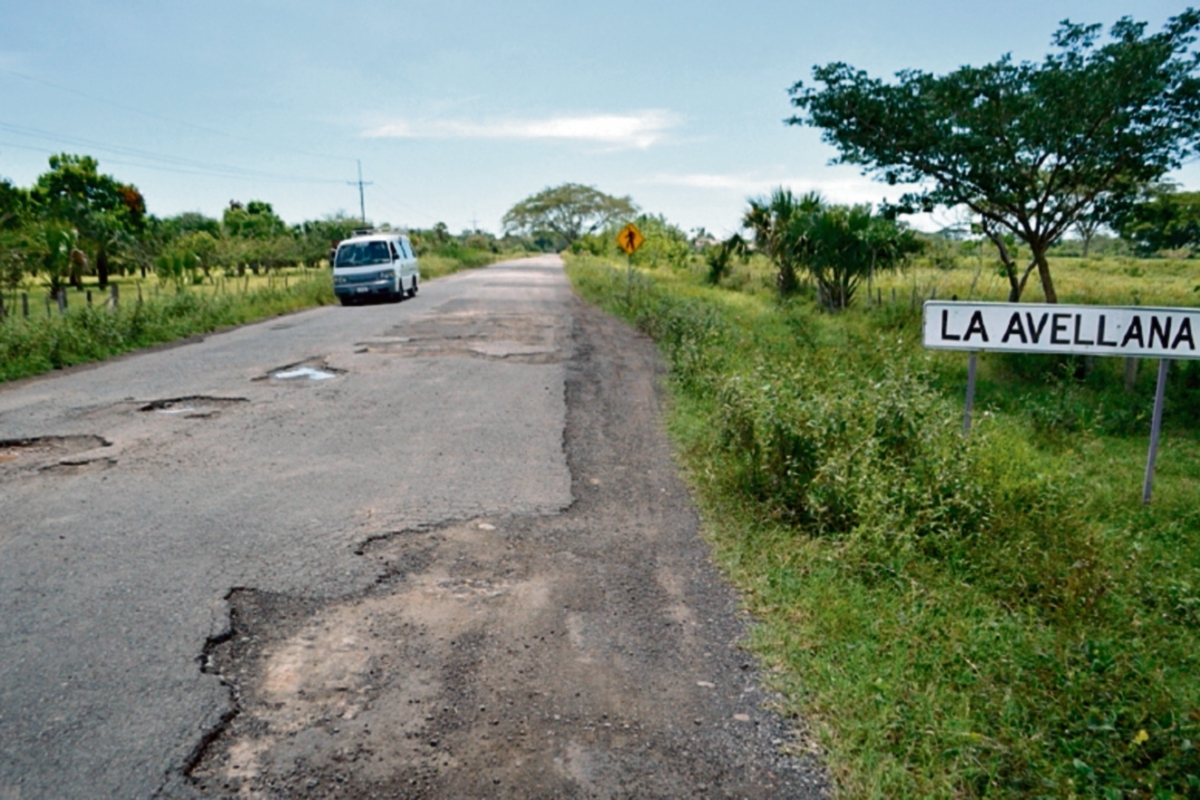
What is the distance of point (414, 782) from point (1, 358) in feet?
36.7

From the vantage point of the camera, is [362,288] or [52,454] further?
[362,288]

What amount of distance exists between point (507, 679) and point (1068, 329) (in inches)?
180

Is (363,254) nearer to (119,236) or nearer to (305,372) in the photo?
(305,372)

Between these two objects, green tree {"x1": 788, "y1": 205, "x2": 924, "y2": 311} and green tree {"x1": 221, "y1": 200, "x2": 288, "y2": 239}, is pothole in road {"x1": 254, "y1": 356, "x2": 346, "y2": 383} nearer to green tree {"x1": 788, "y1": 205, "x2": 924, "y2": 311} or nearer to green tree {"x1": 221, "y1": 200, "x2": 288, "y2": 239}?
green tree {"x1": 788, "y1": 205, "x2": 924, "y2": 311}

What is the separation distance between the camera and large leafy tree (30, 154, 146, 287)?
40531mm

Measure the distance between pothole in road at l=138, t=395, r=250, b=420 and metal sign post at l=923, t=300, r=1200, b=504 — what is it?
691 cm

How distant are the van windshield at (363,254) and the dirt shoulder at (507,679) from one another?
61.1ft

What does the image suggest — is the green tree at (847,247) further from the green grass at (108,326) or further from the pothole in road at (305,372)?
the green grass at (108,326)

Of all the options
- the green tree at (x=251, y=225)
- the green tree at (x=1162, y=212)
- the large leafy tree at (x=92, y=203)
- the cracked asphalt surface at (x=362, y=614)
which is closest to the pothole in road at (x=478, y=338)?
the cracked asphalt surface at (x=362, y=614)

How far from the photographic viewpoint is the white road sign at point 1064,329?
554cm

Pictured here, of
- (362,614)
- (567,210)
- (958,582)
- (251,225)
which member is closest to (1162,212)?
(958,582)

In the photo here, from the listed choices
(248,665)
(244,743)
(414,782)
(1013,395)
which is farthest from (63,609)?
(1013,395)

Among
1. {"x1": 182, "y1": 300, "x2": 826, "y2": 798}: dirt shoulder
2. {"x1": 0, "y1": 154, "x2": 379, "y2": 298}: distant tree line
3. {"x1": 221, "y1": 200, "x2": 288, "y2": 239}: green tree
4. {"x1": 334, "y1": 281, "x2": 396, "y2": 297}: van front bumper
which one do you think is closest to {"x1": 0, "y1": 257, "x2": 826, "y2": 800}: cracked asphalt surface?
{"x1": 182, "y1": 300, "x2": 826, "y2": 798}: dirt shoulder

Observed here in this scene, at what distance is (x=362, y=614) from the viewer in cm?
406
